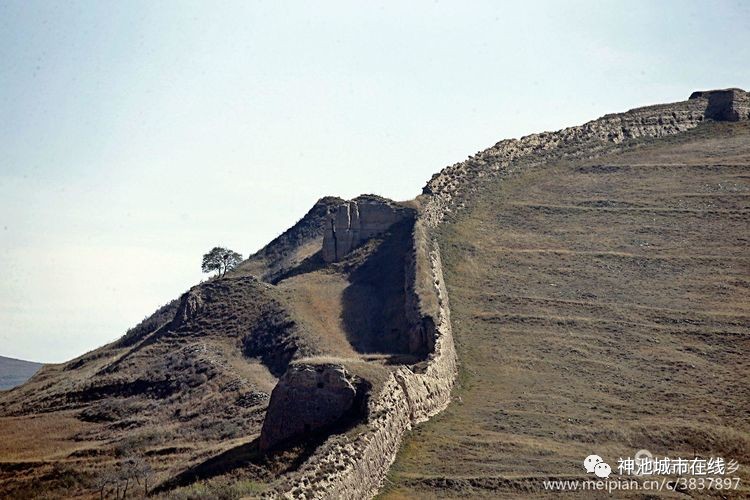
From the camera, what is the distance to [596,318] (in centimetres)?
5294

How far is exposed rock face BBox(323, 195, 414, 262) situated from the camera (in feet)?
198

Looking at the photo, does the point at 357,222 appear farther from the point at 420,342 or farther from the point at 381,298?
the point at 420,342

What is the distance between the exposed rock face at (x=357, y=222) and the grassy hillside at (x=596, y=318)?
11.8 ft

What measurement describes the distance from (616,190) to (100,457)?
3799 cm

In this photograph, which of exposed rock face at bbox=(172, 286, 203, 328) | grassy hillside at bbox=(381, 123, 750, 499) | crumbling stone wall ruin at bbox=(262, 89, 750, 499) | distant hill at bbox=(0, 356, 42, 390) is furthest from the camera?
distant hill at bbox=(0, 356, 42, 390)

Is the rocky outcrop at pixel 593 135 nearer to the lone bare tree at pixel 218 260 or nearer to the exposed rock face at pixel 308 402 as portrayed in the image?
the lone bare tree at pixel 218 260

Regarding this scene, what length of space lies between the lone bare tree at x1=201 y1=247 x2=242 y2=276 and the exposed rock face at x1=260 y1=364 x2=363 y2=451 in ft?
109

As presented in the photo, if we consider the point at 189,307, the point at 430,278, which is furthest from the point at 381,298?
the point at 189,307

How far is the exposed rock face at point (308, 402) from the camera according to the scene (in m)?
36.6

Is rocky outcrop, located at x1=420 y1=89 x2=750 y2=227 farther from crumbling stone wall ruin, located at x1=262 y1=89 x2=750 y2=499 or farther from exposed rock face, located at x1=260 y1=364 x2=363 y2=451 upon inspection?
exposed rock face, located at x1=260 y1=364 x2=363 y2=451

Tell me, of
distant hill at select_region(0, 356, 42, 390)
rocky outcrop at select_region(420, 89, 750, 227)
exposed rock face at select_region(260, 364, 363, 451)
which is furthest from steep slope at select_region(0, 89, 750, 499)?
distant hill at select_region(0, 356, 42, 390)

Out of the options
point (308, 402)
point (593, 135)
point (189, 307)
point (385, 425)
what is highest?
point (593, 135)

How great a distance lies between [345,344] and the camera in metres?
50.4

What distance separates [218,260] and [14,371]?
80865mm
